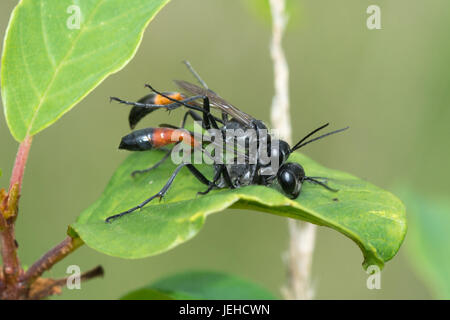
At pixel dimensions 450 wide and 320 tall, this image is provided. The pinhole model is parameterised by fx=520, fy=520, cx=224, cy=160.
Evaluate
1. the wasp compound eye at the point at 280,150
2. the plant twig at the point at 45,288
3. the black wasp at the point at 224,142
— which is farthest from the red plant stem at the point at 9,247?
the wasp compound eye at the point at 280,150

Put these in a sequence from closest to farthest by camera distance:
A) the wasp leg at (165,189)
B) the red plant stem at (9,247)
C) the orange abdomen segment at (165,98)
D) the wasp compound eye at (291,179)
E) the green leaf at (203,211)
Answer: the green leaf at (203,211) < the red plant stem at (9,247) < the wasp leg at (165,189) < the wasp compound eye at (291,179) < the orange abdomen segment at (165,98)

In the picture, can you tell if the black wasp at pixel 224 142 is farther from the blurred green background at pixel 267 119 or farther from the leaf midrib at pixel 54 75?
the blurred green background at pixel 267 119

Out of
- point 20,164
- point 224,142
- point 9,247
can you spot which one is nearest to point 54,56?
point 20,164

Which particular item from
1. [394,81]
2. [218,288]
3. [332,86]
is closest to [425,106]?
[394,81]

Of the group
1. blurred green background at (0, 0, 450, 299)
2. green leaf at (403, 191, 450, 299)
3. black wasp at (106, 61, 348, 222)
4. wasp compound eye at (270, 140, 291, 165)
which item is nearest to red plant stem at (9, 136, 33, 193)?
black wasp at (106, 61, 348, 222)

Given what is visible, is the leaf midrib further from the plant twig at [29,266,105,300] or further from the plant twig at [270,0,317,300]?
the plant twig at [270,0,317,300]

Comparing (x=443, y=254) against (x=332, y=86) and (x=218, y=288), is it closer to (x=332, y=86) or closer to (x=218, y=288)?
(x=218, y=288)
